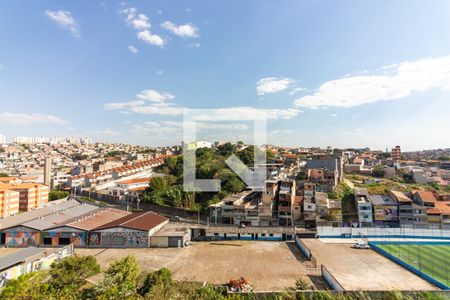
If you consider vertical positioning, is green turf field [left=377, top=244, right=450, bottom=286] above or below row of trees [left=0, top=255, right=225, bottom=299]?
below

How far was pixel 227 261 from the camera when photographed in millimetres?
Answer: 18141

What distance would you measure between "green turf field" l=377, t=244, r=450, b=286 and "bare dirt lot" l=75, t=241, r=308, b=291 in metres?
6.97

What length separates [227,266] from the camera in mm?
17203

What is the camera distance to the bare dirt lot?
603 inches

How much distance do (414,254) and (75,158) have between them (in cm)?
8762

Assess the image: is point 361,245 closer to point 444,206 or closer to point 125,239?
point 444,206

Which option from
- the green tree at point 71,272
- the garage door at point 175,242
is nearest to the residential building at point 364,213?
the garage door at point 175,242

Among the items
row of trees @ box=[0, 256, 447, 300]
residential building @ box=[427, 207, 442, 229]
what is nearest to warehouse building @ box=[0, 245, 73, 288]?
row of trees @ box=[0, 256, 447, 300]

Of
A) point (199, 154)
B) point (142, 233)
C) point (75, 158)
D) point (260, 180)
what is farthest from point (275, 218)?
point (75, 158)

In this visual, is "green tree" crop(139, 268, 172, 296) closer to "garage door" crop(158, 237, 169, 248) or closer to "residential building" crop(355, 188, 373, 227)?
"garage door" crop(158, 237, 169, 248)

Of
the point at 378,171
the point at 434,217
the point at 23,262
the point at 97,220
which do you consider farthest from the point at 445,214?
the point at 23,262

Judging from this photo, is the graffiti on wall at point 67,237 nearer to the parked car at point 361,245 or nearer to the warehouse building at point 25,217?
the warehouse building at point 25,217

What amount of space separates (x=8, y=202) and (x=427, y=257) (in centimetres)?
3803

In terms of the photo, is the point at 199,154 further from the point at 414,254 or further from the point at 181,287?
the point at 181,287
